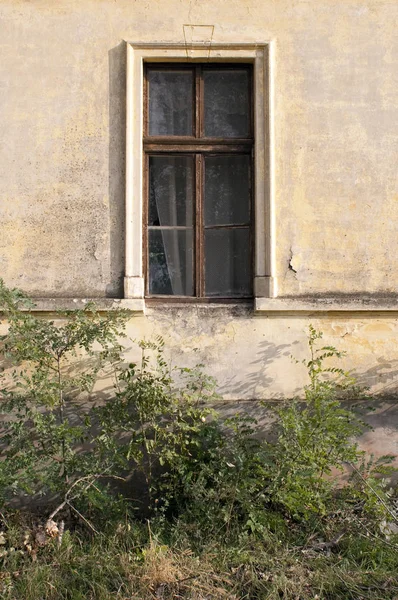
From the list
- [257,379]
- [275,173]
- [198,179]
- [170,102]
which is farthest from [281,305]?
[170,102]

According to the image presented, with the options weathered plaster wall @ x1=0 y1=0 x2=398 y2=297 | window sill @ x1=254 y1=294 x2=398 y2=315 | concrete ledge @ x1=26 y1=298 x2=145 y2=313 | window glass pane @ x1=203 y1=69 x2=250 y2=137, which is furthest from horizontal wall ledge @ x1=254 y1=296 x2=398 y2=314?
window glass pane @ x1=203 y1=69 x2=250 y2=137

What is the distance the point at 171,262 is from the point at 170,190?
2.08ft

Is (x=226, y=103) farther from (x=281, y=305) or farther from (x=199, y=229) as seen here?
(x=281, y=305)

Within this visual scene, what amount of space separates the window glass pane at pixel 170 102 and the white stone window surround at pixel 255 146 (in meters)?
0.16

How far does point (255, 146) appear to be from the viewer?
19.8ft

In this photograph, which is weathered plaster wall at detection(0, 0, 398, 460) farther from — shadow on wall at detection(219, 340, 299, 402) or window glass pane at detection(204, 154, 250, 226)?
window glass pane at detection(204, 154, 250, 226)

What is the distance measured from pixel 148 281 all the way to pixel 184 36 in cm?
209

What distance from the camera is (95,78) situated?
6.01 meters

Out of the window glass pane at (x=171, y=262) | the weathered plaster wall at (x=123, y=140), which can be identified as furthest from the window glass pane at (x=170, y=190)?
the weathered plaster wall at (x=123, y=140)

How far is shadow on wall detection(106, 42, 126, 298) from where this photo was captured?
588 centimetres

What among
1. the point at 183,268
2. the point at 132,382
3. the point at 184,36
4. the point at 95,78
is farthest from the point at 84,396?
the point at 184,36

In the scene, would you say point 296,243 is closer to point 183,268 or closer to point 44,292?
point 183,268

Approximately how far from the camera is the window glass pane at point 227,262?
6.11 metres

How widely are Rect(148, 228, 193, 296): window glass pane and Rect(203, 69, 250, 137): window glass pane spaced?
3.12ft
